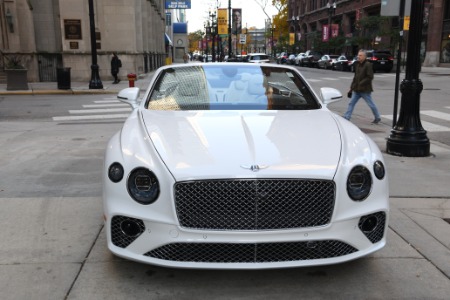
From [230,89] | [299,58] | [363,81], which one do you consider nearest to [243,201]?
[230,89]

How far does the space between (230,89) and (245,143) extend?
1.46 m

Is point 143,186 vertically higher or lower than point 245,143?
lower

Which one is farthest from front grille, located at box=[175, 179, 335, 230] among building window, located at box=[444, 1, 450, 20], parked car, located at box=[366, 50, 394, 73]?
building window, located at box=[444, 1, 450, 20]

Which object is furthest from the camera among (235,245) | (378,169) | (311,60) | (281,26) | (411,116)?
(281,26)

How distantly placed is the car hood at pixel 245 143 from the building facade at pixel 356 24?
570cm

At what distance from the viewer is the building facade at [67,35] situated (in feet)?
82.8

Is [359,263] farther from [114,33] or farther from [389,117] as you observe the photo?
[114,33]

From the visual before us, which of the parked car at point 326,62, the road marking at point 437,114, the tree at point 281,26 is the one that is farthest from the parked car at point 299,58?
the road marking at point 437,114

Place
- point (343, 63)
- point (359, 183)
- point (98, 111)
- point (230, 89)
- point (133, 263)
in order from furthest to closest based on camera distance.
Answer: point (343, 63) < point (98, 111) < point (230, 89) < point (133, 263) < point (359, 183)

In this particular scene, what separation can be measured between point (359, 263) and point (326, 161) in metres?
0.99

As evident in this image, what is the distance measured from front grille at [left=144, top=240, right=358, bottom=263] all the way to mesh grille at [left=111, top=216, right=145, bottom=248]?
0.16 meters

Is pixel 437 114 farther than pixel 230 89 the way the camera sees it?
Yes

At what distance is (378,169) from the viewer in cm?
344

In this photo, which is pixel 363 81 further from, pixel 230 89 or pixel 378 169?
pixel 378 169
